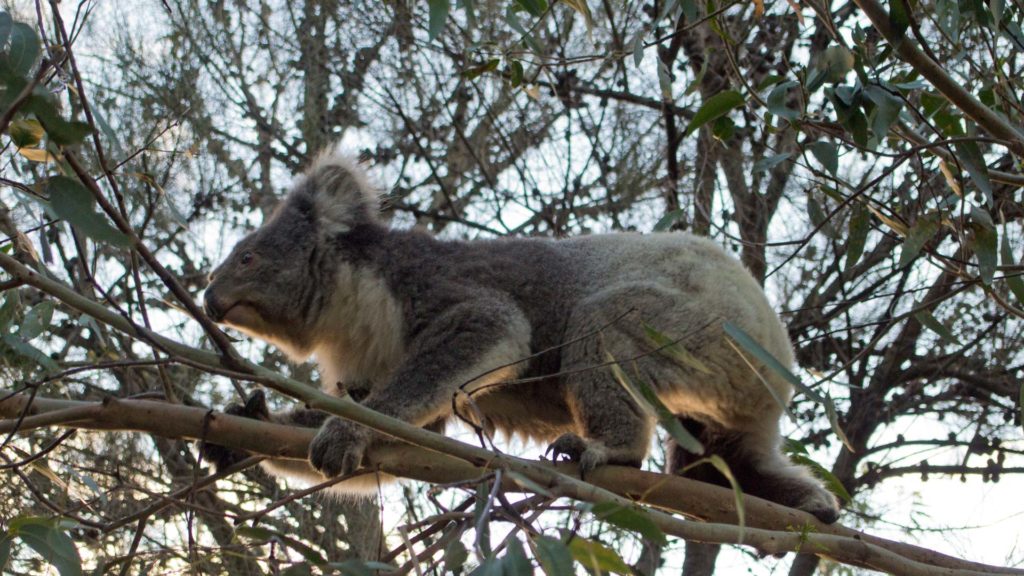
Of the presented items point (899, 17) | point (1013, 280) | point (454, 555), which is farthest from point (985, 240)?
point (454, 555)

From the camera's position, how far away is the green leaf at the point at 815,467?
11.3 ft

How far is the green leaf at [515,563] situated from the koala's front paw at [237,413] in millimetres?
1723

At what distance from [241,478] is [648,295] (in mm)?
2854

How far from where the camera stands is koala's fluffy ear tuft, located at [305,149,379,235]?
4.19 meters

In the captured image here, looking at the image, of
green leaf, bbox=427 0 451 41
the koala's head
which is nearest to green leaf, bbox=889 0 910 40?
green leaf, bbox=427 0 451 41

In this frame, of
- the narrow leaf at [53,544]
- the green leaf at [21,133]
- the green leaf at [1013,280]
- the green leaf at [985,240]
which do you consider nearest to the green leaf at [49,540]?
the narrow leaf at [53,544]

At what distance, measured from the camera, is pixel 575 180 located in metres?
5.79

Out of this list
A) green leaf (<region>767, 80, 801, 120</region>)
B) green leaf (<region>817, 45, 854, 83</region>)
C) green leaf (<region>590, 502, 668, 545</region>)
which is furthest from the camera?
green leaf (<region>767, 80, 801, 120</region>)

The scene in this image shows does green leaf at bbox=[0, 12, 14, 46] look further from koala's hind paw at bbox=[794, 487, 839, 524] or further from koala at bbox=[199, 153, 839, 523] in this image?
koala's hind paw at bbox=[794, 487, 839, 524]

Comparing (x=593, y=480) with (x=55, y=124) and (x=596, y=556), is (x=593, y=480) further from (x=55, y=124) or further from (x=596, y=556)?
(x=55, y=124)

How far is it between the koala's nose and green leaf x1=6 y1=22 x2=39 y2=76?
6.51 feet

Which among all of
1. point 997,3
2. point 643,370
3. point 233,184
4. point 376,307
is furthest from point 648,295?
point 233,184

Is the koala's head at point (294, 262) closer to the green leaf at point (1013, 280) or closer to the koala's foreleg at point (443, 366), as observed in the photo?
the koala's foreleg at point (443, 366)

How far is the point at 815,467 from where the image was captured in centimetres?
359
